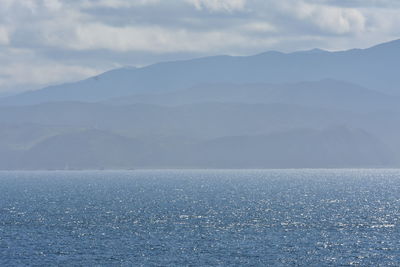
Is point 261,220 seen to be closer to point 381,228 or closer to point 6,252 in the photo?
point 381,228

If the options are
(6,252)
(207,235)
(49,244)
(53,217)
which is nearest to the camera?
(6,252)

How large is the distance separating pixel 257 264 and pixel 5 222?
232ft

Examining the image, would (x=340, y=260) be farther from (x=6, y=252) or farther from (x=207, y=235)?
(x=6, y=252)

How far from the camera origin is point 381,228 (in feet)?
462

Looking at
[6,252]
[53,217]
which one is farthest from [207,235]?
[53,217]

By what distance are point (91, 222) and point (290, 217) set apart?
145ft

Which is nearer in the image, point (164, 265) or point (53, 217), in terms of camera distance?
point (164, 265)

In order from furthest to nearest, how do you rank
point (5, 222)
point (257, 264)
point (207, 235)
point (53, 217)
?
point (53, 217), point (5, 222), point (207, 235), point (257, 264)

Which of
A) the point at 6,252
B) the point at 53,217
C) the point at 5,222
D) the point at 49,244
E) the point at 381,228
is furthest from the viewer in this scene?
the point at 53,217

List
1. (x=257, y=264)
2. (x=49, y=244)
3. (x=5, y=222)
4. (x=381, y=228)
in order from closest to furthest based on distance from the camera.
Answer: (x=257, y=264) → (x=49, y=244) → (x=381, y=228) → (x=5, y=222)

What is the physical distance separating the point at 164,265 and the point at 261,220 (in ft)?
180

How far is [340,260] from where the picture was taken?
106m

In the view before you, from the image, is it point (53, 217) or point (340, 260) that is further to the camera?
point (53, 217)

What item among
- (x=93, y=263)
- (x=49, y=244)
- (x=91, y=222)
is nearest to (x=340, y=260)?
(x=93, y=263)
